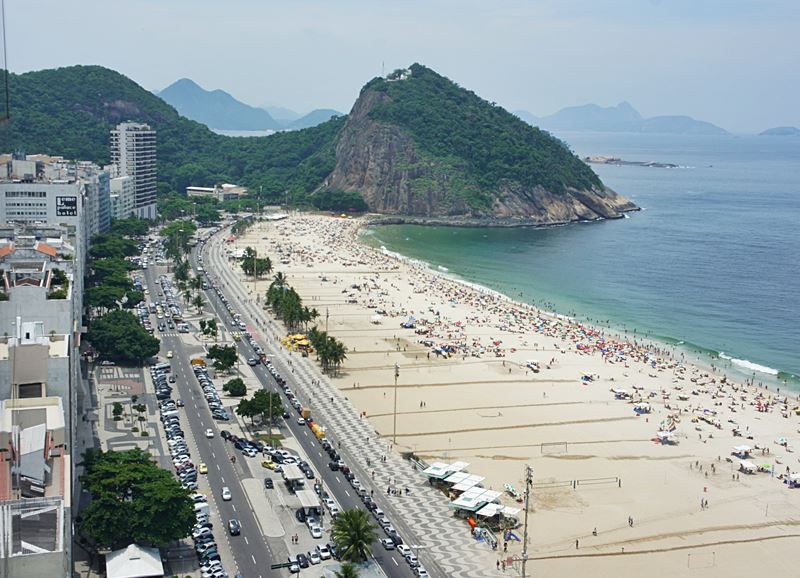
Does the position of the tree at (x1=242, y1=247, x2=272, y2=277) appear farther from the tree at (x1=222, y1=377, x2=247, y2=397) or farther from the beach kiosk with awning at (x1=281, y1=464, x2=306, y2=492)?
the beach kiosk with awning at (x1=281, y1=464, x2=306, y2=492)

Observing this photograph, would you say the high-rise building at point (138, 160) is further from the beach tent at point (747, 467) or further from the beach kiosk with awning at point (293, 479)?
the beach tent at point (747, 467)

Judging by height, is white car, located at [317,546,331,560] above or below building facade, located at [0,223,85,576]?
below

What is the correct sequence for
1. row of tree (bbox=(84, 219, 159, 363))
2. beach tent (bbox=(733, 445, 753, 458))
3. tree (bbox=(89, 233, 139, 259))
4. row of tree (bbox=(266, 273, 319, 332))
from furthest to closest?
tree (bbox=(89, 233, 139, 259))
row of tree (bbox=(266, 273, 319, 332))
row of tree (bbox=(84, 219, 159, 363))
beach tent (bbox=(733, 445, 753, 458))

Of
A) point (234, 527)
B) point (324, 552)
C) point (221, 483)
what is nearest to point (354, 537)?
point (324, 552)

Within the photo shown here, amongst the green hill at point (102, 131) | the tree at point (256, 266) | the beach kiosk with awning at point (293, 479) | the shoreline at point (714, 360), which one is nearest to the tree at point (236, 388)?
the beach kiosk with awning at point (293, 479)

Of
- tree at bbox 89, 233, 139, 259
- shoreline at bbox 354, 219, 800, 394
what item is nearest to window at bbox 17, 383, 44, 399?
shoreline at bbox 354, 219, 800, 394

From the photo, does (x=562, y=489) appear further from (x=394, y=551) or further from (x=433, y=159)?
(x=433, y=159)

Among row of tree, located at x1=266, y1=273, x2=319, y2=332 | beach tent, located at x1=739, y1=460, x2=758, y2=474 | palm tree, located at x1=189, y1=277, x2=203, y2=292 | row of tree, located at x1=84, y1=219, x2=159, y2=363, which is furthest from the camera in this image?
palm tree, located at x1=189, y1=277, x2=203, y2=292

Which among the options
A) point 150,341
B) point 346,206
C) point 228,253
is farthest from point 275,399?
point 346,206
